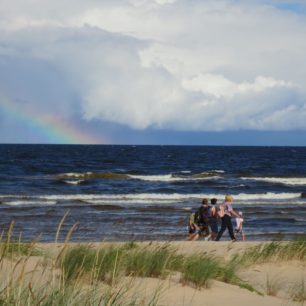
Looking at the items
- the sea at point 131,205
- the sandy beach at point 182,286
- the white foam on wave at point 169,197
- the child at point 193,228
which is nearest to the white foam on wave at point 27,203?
the sea at point 131,205

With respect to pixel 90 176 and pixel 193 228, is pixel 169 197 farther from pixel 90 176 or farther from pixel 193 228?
pixel 193 228

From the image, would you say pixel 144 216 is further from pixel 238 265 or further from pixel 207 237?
pixel 238 265

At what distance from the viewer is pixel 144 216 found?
23.3 meters

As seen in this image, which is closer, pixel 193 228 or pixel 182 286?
pixel 182 286

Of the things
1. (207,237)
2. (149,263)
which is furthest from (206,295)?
(207,237)

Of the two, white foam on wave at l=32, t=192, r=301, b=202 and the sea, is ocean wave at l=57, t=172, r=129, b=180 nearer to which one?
the sea

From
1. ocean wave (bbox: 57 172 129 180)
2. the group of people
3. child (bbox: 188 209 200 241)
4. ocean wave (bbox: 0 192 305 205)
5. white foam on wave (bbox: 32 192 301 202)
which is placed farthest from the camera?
ocean wave (bbox: 57 172 129 180)

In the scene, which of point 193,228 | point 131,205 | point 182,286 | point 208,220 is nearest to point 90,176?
point 131,205

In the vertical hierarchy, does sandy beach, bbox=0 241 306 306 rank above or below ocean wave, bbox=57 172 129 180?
above

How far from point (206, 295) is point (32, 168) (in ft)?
162

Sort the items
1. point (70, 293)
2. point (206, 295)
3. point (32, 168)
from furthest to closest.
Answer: point (32, 168)
point (206, 295)
point (70, 293)

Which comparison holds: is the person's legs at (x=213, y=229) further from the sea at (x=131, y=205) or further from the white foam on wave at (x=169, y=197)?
the white foam on wave at (x=169, y=197)

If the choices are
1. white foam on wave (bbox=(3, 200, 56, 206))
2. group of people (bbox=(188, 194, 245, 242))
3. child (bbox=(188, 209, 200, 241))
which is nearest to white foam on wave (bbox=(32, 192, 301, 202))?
white foam on wave (bbox=(3, 200, 56, 206))

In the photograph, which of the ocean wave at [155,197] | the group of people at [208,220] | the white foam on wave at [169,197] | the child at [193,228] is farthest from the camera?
the white foam on wave at [169,197]
